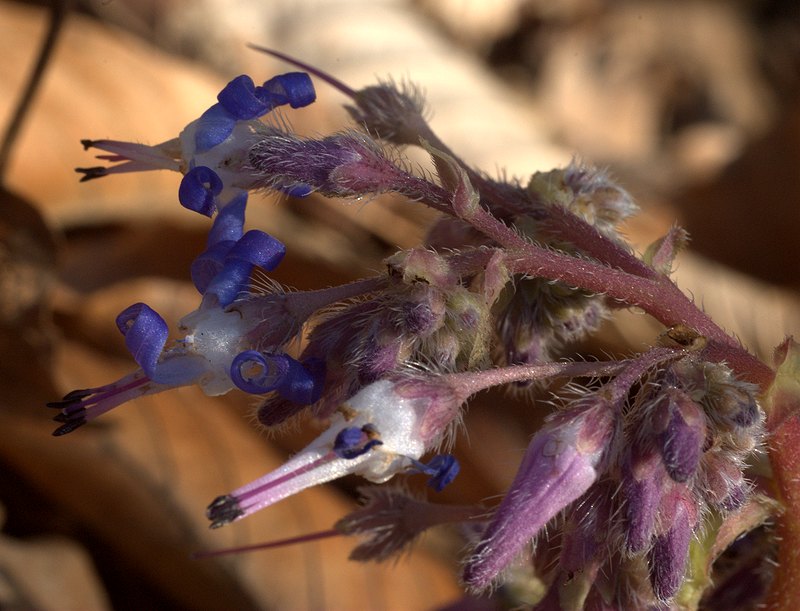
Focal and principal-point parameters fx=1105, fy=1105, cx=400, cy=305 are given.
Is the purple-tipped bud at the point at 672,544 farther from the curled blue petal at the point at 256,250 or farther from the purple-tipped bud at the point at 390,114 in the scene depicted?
the purple-tipped bud at the point at 390,114

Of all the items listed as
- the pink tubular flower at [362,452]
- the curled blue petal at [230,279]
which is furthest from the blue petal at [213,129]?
the pink tubular flower at [362,452]

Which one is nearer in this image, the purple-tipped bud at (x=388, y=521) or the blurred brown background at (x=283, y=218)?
the purple-tipped bud at (x=388, y=521)

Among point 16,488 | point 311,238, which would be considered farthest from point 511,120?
point 16,488

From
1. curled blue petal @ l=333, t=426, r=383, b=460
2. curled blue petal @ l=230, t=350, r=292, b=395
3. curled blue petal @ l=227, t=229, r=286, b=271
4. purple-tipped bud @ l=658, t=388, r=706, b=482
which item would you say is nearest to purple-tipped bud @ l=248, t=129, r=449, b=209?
curled blue petal @ l=227, t=229, r=286, b=271

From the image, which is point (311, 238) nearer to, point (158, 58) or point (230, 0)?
point (158, 58)

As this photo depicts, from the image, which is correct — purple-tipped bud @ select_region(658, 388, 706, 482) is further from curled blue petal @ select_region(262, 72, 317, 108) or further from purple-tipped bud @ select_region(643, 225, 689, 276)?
curled blue petal @ select_region(262, 72, 317, 108)
